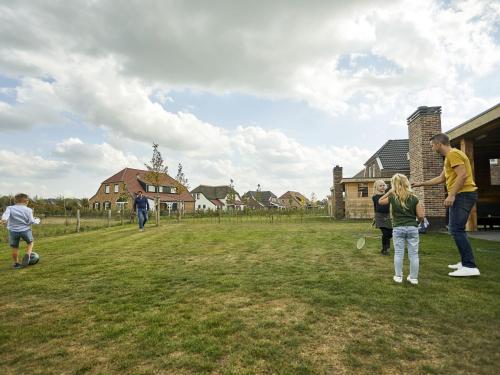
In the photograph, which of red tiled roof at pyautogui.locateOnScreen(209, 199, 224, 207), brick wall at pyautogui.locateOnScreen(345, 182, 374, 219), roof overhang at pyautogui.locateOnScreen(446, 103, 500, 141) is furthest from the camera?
red tiled roof at pyautogui.locateOnScreen(209, 199, 224, 207)

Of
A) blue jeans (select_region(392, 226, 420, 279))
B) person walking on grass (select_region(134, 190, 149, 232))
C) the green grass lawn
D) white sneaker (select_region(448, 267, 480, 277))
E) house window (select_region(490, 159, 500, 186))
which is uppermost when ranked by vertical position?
house window (select_region(490, 159, 500, 186))

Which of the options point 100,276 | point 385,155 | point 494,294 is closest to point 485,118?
point 494,294

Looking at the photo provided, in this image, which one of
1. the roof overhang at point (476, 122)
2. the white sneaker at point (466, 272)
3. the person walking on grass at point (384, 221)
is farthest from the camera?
the roof overhang at point (476, 122)

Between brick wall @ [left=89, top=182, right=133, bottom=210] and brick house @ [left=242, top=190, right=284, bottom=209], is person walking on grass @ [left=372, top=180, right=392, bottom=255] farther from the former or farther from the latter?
brick house @ [left=242, top=190, right=284, bottom=209]

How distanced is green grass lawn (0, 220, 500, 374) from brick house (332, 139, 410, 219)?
21.3 meters

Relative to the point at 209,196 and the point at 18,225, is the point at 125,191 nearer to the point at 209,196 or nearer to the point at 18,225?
the point at 209,196

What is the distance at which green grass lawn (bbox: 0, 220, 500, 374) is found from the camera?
236cm

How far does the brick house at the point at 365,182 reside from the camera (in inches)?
1041

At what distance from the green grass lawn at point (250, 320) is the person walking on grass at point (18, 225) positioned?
0.83 metres

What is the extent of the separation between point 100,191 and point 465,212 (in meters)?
57.1

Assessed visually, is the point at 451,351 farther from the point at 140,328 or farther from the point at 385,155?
the point at 385,155

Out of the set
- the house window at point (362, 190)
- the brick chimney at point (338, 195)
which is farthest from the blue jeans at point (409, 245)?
the brick chimney at point (338, 195)

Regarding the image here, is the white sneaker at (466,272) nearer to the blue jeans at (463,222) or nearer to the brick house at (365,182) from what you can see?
the blue jeans at (463,222)

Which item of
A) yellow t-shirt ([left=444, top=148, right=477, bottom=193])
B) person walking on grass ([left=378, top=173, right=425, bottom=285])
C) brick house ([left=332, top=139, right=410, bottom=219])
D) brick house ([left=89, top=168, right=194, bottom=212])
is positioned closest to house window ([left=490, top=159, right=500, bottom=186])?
brick house ([left=332, top=139, right=410, bottom=219])
